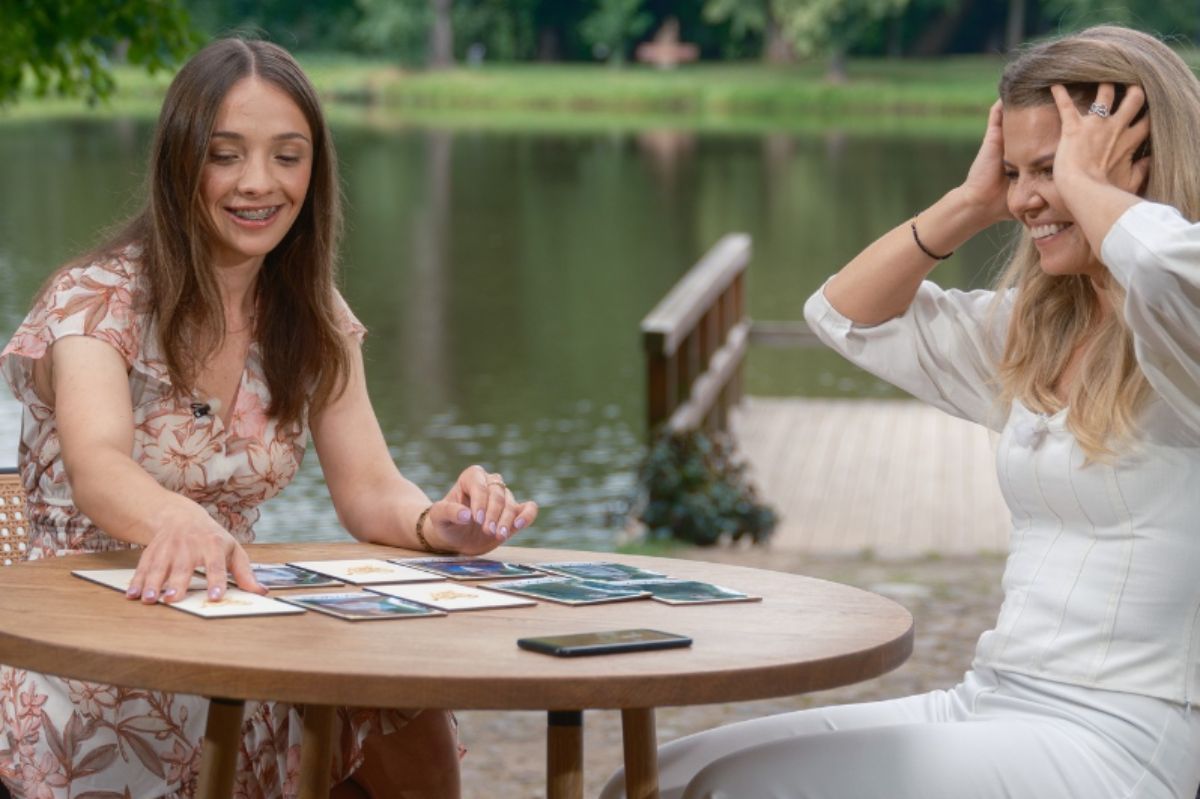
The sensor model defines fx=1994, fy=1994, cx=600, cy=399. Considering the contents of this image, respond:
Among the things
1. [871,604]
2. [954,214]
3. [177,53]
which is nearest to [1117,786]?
[871,604]

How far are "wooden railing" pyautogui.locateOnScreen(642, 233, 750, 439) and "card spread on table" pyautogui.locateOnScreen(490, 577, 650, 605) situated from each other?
5791 millimetres

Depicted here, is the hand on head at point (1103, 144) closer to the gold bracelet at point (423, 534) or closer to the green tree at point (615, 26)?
the gold bracelet at point (423, 534)

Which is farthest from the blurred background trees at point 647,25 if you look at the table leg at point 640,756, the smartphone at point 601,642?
the smartphone at point 601,642

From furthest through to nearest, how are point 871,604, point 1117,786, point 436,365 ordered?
point 436,365 < point 871,604 < point 1117,786

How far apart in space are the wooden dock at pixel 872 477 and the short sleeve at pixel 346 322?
475 centimetres

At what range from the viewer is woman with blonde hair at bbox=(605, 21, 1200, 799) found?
2326 millimetres

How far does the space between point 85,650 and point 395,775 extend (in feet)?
2.43

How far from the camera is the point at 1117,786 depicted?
91.9 inches

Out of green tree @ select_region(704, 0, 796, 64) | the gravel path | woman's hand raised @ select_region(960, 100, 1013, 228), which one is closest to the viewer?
woman's hand raised @ select_region(960, 100, 1013, 228)

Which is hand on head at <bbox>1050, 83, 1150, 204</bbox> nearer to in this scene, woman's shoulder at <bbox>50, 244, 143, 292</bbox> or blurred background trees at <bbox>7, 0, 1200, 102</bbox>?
woman's shoulder at <bbox>50, 244, 143, 292</bbox>

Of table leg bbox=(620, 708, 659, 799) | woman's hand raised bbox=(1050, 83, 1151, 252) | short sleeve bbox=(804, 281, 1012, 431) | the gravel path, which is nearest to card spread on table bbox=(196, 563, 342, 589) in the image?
table leg bbox=(620, 708, 659, 799)

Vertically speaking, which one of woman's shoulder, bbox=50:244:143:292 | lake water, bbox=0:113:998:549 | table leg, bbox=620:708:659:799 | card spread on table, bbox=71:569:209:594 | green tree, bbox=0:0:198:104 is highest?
green tree, bbox=0:0:198:104

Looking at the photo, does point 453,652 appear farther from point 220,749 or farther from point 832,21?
point 832,21

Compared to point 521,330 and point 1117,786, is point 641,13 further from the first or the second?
point 1117,786
